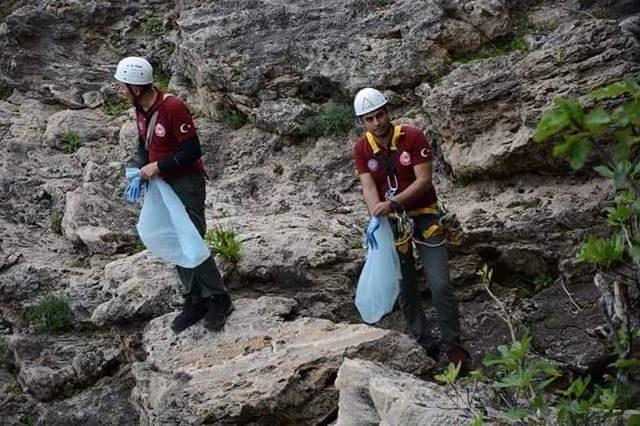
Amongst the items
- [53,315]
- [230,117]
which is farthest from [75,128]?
[53,315]

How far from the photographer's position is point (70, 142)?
1091 centimetres

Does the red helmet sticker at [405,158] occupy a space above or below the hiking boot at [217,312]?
above

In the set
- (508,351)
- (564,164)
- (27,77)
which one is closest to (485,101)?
(564,164)

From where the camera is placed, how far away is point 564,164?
8.26m

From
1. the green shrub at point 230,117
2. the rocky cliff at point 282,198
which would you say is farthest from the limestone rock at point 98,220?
the green shrub at point 230,117

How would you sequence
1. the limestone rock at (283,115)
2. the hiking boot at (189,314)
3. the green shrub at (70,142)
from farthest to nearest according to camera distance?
the green shrub at (70,142) → the limestone rock at (283,115) → the hiking boot at (189,314)

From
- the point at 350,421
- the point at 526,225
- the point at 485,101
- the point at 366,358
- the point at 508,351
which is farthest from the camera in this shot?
the point at 485,101

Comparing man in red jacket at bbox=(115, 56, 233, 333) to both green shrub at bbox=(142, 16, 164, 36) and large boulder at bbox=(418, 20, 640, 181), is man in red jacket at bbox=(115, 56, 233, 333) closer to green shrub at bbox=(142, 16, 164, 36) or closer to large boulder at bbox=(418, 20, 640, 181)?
large boulder at bbox=(418, 20, 640, 181)

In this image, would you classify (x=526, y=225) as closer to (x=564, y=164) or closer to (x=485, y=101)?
(x=564, y=164)

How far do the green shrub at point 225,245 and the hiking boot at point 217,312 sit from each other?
27.1 inches

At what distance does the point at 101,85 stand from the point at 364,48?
13.3ft

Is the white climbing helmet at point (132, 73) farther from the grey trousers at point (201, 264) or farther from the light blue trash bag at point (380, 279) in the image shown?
the light blue trash bag at point (380, 279)

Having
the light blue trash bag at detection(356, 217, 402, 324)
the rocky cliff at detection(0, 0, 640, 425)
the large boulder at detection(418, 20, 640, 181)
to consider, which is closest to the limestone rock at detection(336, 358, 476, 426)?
the rocky cliff at detection(0, 0, 640, 425)

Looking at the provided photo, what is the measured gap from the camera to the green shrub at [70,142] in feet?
35.6
